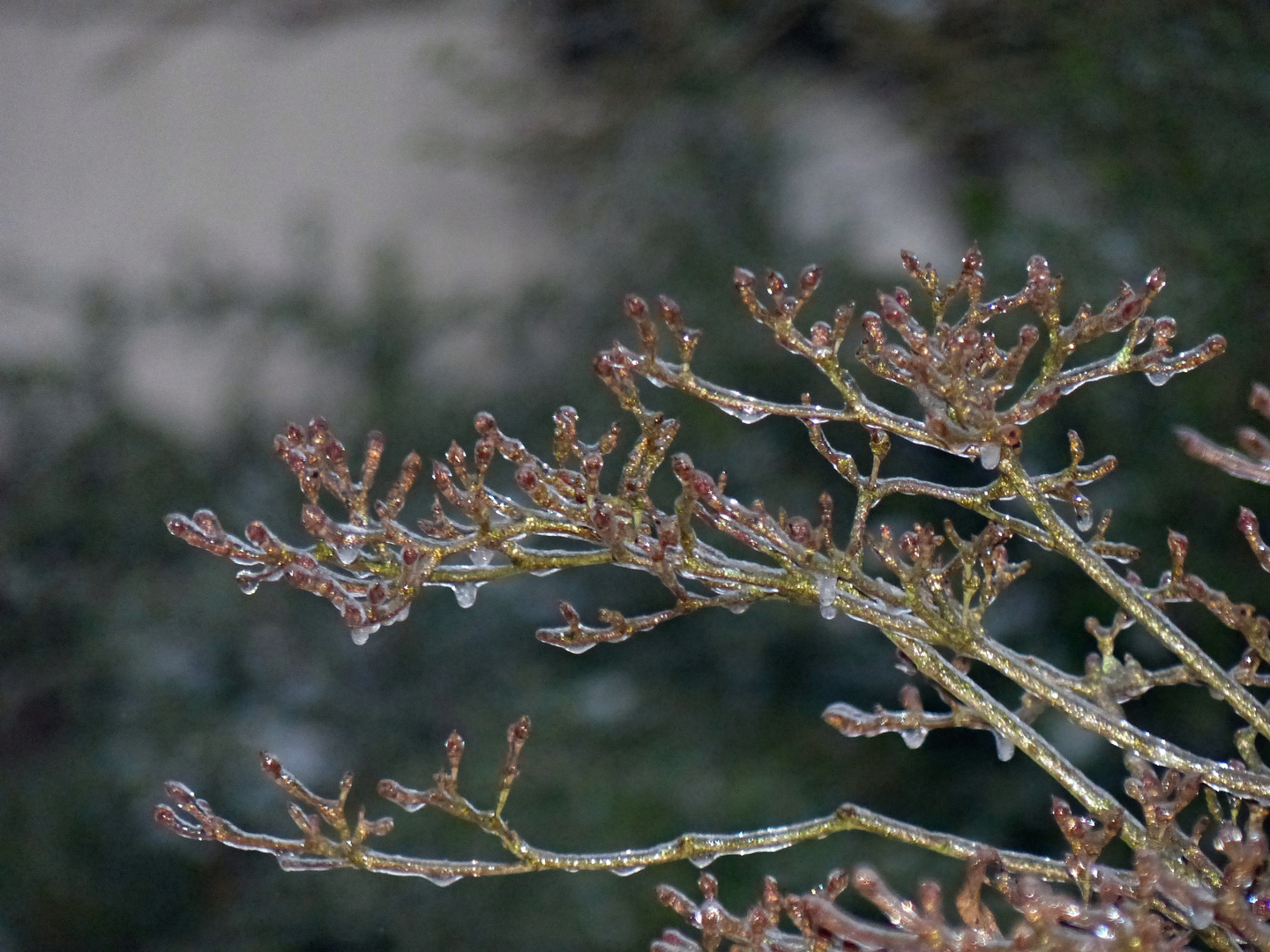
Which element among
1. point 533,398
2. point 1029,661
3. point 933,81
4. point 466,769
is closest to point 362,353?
point 533,398

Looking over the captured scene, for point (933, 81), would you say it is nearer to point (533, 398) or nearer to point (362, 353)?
point (533, 398)

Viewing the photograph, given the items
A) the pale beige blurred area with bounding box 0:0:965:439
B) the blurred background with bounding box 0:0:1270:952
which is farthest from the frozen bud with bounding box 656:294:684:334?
the pale beige blurred area with bounding box 0:0:965:439

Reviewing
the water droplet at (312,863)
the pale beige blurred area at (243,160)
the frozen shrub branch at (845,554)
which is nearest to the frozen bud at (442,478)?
the frozen shrub branch at (845,554)

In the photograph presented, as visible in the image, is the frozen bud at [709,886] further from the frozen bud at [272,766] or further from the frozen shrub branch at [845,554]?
the frozen bud at [272,766]

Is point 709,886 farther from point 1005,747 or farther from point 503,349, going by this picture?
point 503,349

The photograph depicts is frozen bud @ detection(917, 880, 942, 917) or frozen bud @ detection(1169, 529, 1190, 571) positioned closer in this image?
frozen bud @ detection(917, 880, 942, 917)

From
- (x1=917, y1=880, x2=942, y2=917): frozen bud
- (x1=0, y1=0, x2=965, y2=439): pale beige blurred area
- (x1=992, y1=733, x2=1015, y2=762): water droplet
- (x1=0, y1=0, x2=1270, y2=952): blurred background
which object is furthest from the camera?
(x1=0, y1=0, x2=965, y2=439): pale beige blurred area

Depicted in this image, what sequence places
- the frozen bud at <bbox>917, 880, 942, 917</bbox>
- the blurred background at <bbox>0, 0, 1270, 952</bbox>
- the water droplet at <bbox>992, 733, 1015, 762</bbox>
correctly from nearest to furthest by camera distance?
the frozen bud at <bbox>917, 880, 942, 917</bbox>, the water droplet at <bbox>992, 733, 1015, 762</bbox>, the blurred background at <bbox>0, 0, 1270, 952</bbox>

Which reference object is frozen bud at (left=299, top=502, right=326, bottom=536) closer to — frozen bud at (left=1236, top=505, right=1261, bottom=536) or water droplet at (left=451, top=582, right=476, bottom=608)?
water droplet at (left=451, top=582, right=476, bottom=608)
